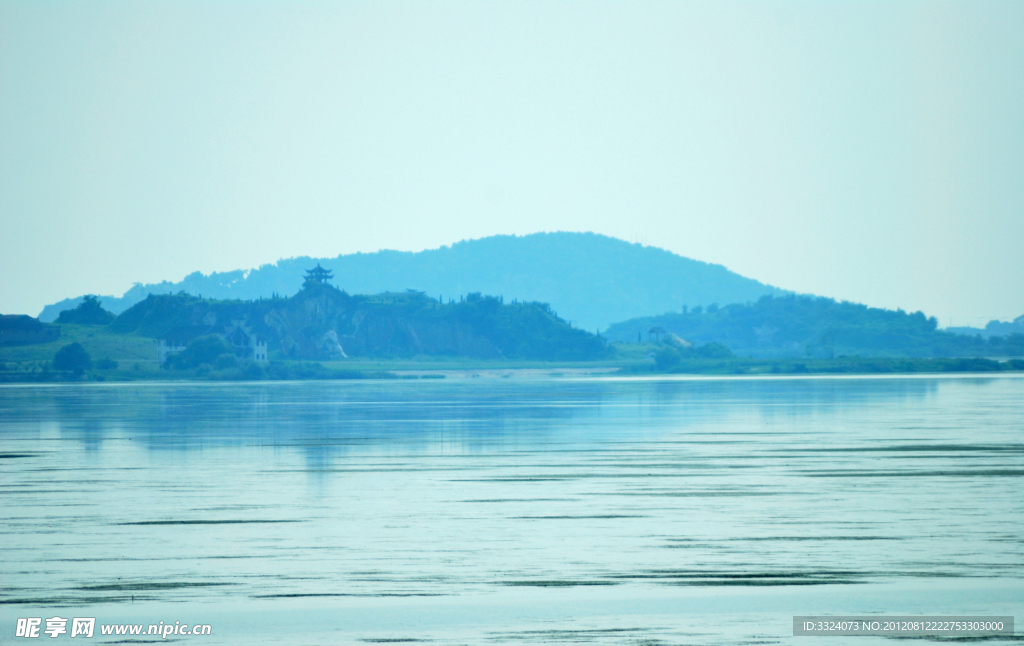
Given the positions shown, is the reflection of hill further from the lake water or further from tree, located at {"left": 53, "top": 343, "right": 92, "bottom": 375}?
tree, located at {"left": 53, "top": 343, "right": 92, "bottom": 375}

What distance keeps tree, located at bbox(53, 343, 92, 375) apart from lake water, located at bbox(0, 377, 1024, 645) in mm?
159748

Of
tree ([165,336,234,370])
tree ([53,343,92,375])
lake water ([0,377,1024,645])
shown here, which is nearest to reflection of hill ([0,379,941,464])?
lake water ([0,377,1024,645])

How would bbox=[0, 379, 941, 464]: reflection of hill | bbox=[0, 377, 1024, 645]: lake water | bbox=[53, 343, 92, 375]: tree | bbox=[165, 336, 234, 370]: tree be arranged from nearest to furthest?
bbox=[0, 377, 1024, 645]: lake water < bbox=[0, 379, 941, 464]: reflection of hill < bbox=[53, 343, 92, 375]: tree < bbox=[165, 336, 234, 370]: tree

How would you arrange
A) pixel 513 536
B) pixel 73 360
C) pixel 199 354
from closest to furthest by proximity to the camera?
1. pixel 513 536
2. pixel 73 360
3. pixel 199 354

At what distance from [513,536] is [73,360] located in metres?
183

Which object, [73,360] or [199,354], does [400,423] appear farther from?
[199,354]

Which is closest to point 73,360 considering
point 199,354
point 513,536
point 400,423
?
point 199,354

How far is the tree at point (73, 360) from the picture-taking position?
18288 centimetres

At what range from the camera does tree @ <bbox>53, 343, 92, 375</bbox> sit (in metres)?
183

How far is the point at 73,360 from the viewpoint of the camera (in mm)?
184250

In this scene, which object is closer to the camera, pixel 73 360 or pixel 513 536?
pixel 513 536

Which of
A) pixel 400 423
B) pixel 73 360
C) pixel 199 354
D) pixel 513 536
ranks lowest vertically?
pixel 513 536

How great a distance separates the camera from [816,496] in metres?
21.2

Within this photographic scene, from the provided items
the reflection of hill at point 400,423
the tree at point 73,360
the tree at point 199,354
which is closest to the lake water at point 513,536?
the reflection of hill at point 400,423
